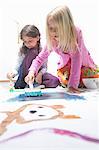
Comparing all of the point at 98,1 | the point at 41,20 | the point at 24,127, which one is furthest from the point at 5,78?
the point at 24,127

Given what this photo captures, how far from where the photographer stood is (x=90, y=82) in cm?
118

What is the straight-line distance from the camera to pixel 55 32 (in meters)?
1.14

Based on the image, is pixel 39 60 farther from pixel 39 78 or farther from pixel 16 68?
pixel 16 68

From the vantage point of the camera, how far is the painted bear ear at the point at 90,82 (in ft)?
3.83

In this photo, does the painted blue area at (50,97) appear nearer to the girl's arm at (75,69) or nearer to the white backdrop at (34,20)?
the girl's arm at (75,69)

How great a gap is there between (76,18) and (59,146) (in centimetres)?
96

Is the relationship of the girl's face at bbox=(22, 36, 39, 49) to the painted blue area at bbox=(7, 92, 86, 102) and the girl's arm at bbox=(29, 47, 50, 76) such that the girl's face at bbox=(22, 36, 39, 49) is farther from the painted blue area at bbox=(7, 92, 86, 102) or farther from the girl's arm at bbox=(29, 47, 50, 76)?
the painted blue area at bbox=(7, 92, 86, 102)

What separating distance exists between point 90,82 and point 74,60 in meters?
0.12

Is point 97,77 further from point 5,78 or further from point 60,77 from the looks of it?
point 5,78

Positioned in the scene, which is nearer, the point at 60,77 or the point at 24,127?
the point at 24,127

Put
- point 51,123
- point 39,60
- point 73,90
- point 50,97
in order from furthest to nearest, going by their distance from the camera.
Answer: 1. point 39,60
2. point 73,90
3. point 50,97
4. point 51,123

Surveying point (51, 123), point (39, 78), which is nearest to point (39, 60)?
point (39, 78)

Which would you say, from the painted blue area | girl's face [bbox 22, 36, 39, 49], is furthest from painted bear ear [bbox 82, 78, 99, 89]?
girl's face [bbox 22, 36, 39, 49]

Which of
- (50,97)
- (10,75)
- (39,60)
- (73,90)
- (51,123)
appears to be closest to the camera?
(51,123)
